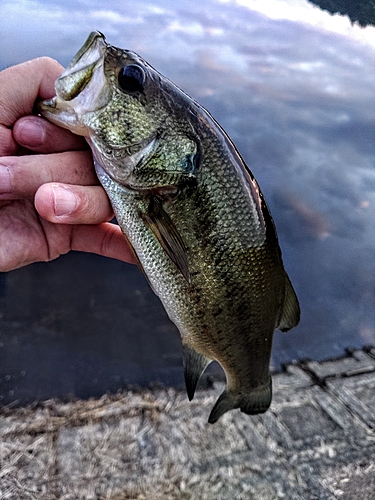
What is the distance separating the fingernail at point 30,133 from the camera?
5.19ft

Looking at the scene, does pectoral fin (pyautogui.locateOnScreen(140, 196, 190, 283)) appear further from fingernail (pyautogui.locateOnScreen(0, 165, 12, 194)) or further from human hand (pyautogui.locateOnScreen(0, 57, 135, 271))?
fingernail (pyautogui.locateOnScreen(0, 165, 12, 194))

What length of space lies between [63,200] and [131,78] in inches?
17.3

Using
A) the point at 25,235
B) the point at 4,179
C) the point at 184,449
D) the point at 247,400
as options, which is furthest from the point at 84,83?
the point at 184,449

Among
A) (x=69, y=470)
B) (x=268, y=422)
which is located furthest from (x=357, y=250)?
(x=69, y=470)

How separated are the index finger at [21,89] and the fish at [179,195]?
127mm

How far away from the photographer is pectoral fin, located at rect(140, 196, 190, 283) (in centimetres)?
157

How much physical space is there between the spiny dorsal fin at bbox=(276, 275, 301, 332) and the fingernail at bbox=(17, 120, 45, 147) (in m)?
1.05

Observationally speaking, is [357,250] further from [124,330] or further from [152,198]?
[152,198]

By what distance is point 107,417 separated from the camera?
3102 mm

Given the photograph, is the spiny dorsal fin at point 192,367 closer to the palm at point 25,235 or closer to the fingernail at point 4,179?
the palm at point 25,235

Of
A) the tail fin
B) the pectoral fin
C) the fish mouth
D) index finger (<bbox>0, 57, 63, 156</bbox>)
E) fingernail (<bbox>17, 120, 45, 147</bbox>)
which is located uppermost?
the fish mouth

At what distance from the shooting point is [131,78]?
1.48m

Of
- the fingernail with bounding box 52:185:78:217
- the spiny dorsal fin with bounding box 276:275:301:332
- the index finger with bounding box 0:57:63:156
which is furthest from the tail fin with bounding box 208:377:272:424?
the index finger with bounding box 0:57:63:156

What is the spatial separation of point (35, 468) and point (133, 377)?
1.07 meters
